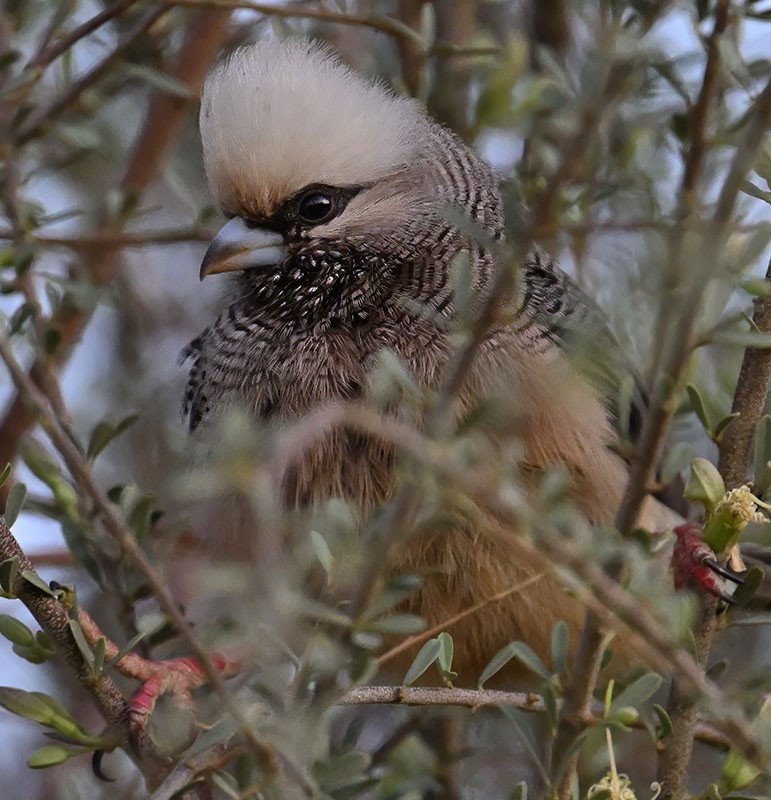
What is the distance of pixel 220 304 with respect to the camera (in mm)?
3760

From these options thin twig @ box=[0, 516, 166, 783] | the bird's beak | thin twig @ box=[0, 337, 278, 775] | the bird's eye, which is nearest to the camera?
thin twig @ box=[0, 337, 278, 775]

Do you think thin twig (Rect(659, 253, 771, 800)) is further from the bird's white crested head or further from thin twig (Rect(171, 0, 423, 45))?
the bird's white crested head

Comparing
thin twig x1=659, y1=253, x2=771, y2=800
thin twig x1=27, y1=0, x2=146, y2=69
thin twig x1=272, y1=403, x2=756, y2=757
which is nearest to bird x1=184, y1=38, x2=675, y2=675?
thin twig x1=27, y1=0, x2=146, y2=69

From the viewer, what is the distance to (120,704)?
220cm

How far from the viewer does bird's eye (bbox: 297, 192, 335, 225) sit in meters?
3.21

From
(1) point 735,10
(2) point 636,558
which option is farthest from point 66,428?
(1) point 735,10

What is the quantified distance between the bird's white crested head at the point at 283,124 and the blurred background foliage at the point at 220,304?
0.09 metres

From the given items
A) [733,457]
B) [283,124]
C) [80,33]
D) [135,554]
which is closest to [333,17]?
[283,124]

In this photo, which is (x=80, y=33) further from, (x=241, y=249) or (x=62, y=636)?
(x=62, y=636)

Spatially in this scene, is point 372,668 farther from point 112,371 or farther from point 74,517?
point 112,371

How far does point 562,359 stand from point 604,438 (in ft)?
1.90

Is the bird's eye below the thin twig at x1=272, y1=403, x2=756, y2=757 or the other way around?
below

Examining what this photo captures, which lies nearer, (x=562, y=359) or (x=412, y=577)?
(x=412, y=577)

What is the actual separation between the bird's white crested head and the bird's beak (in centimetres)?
6
